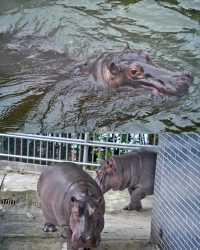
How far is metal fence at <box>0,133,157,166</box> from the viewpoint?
4.41 meters

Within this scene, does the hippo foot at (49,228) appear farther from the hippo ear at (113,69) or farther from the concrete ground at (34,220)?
the hippo ear at (113,69)

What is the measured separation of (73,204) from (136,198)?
1.62 metres

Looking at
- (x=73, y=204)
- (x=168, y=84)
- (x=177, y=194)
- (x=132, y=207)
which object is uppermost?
(x=168, y=84)

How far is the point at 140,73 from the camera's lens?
1229mm

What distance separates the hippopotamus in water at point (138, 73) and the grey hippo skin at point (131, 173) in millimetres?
2835

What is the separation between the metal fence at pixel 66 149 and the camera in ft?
14.5

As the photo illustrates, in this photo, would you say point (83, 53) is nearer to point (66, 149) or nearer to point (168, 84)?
point (168, 84)

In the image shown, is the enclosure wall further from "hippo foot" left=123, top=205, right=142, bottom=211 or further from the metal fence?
the metal fence

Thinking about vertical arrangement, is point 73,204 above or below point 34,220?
above

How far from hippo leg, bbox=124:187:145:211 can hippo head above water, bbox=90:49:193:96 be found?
304cm

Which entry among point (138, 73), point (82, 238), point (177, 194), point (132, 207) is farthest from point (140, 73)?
point (132, 207)

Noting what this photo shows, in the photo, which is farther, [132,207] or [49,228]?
[132,207]

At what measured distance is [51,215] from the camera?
3.29 m

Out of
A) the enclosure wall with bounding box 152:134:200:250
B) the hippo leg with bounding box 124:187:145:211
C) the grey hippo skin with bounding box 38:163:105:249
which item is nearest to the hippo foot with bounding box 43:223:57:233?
the grey hippo skin with bounding box 38:163:105:249
